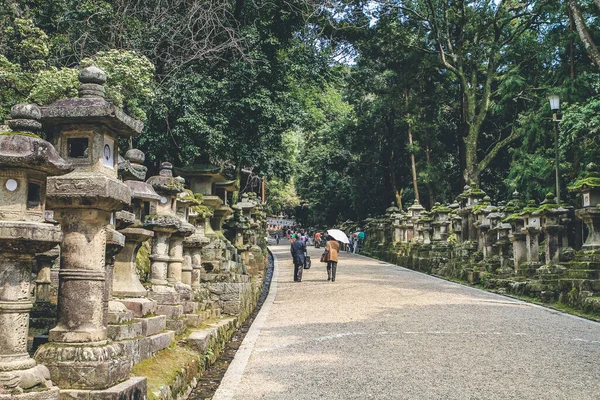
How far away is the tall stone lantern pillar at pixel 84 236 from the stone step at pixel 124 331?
0.54 meters

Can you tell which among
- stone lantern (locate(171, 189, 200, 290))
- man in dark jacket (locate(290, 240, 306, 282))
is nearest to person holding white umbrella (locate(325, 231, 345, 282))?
man in dark jacket (locate(290, 240, 306, 282))

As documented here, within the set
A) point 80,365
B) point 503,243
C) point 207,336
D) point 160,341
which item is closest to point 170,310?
point 207,336

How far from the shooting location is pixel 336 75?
2222cm

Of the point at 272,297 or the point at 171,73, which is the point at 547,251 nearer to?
the point at 272,297

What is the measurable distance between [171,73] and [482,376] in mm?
13227

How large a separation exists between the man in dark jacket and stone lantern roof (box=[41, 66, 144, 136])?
13665mm

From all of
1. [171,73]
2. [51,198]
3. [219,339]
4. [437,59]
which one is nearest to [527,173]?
[437,59]

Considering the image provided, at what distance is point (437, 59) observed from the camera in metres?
29.8

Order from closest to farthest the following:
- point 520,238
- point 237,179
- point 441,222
Answer: point 520,238 → point 237,179 → point 441,222

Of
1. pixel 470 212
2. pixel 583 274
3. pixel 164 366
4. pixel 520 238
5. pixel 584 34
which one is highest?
pixel 584 34

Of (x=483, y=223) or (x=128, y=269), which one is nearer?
(x=128, y=269)

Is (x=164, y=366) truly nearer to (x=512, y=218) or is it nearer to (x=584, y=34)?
(x=512, y=218)

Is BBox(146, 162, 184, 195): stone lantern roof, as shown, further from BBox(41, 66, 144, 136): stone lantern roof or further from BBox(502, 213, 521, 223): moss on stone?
BBox(502, 213, 521, 223): moss on stone

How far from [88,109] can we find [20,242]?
133 cm
